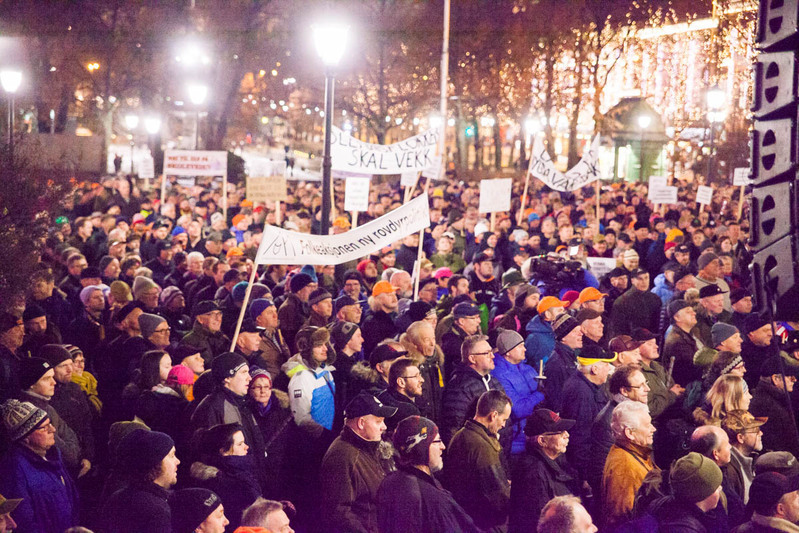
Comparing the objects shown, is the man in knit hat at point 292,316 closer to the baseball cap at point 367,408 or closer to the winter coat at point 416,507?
the baseball cap at point 367,408

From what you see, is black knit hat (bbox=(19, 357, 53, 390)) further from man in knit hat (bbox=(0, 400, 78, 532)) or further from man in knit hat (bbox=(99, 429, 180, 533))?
man in knit hat (bbox=(99, 429, 180, 533))

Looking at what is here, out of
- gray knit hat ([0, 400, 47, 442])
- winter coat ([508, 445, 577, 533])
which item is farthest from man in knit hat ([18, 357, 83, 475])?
winter coat ([508, 445, 577, 533])

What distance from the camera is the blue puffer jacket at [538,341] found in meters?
8.94

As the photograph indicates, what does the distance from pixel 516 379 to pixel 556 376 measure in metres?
0.45

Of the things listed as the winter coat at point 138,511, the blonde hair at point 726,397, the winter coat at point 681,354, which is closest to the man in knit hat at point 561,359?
the winter coat at point 681,354

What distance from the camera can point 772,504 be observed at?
204 inches

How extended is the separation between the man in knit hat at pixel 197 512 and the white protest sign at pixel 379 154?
786 cm

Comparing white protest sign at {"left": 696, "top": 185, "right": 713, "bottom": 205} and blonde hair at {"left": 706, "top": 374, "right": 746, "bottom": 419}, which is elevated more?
white protest sign at {"left": 696, "top": 185, "right": 713, "bottom": 205}

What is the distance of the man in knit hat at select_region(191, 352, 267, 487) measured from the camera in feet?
21.0

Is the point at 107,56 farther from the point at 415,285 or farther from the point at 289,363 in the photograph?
the point at 289,363

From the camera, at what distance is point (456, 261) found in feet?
47.6

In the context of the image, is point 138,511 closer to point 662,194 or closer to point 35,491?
point 35,491

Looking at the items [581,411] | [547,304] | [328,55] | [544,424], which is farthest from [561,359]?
[328,55]

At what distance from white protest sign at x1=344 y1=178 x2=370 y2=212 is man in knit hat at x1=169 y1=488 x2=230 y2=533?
9.97 m
